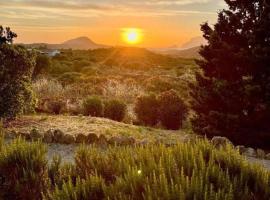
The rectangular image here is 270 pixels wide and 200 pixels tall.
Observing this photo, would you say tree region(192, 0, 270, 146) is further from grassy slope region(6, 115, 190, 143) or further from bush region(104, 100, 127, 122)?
bush region(104, 100, 127, 122)

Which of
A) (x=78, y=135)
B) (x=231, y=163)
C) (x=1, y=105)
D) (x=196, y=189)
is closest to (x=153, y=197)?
(x=196, y=189)

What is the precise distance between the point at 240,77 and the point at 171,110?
4660 mm

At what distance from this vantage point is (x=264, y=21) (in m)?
13.2

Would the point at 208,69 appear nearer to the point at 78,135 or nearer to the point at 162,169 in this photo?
the point at 78,135

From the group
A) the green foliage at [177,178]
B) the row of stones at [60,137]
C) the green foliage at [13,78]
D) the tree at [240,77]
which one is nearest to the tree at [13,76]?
the green foliage at [13,78]

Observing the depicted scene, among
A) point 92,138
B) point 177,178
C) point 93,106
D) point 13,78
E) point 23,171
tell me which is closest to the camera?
point 177,178

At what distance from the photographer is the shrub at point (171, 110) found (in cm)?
1842

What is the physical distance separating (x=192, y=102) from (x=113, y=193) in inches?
413

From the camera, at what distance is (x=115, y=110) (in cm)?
1941

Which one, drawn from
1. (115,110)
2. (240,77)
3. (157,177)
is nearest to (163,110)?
(115,110)

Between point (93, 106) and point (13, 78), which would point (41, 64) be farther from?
point (13, 78)

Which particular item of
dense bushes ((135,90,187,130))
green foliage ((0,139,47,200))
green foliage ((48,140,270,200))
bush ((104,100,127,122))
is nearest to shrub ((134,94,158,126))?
dense bushes ((135,90,187,130))

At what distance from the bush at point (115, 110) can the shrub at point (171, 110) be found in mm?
1530

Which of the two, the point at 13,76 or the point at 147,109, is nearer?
the point at 13,76
